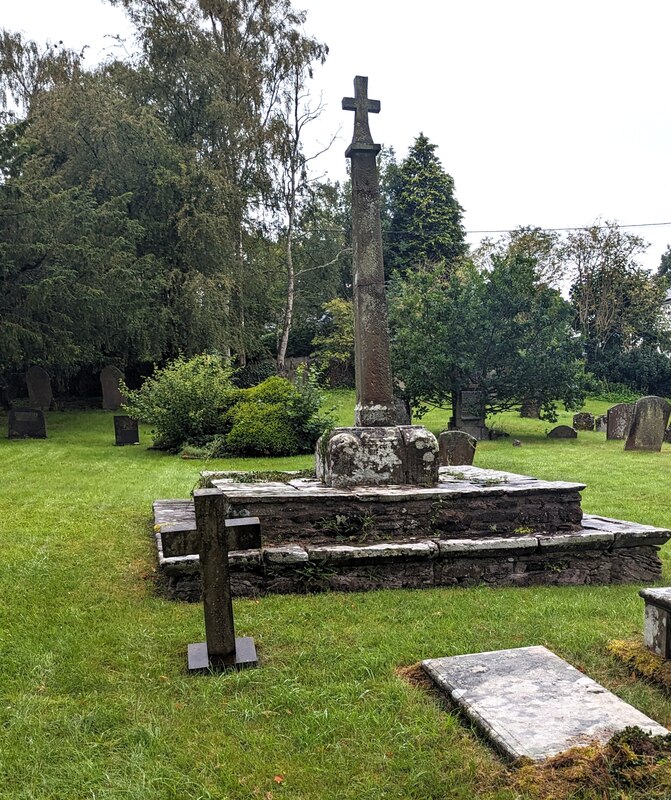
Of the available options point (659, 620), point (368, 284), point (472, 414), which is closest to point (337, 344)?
point (472, 414)

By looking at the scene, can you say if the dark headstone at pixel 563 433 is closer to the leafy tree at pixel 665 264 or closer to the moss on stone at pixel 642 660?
the moss on stone at pixel 642 660

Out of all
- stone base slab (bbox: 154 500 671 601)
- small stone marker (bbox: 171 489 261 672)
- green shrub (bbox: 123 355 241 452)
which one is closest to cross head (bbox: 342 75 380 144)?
stone base slab (bbox: 154 500 671 601)

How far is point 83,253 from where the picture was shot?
17812 millimetres

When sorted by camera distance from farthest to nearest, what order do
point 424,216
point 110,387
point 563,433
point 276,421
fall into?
point 424,216 → point 110,387 → point 563,433 → point 276,421

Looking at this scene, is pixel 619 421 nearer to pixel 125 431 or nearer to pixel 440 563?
pixel 125 431

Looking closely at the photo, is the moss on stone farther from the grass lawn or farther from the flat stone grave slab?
the flat stone grave slab

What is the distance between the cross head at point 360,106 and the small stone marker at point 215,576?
451cm

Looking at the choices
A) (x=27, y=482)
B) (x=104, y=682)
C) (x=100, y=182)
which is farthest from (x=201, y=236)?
(x=104, y=682)

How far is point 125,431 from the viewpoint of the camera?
50.9ft

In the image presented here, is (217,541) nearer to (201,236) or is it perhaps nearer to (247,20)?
(201,236)

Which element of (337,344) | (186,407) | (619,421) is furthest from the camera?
(337,344)

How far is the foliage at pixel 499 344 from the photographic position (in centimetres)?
1659

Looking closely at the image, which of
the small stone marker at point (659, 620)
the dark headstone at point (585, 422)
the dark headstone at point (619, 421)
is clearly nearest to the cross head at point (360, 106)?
the small stone marker at point (659, 620)

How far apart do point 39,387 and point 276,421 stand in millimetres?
11615
